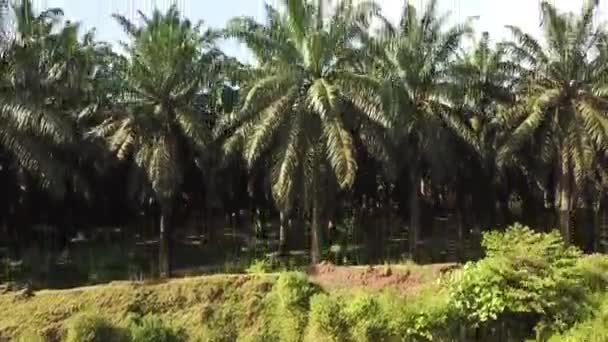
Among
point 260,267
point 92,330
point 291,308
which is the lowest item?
point 92,330

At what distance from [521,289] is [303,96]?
9321 mm

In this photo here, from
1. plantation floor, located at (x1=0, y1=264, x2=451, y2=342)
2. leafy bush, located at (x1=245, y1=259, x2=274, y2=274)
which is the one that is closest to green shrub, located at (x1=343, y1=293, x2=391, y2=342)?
plantation floor, located at (x1=0, y1=264, x2=451, y2=342)

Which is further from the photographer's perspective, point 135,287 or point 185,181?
point 185,181

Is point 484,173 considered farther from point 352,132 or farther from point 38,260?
point 38,260

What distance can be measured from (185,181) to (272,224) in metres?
6.82

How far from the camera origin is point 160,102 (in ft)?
84.7

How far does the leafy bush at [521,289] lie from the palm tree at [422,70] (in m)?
8.40

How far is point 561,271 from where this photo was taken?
1847 cm

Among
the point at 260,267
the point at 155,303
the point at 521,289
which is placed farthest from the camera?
the point at 260,267

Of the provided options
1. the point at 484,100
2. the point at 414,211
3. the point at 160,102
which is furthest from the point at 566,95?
the point at 160,102

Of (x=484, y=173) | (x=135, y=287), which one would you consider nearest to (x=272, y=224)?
(x=484, y=173)

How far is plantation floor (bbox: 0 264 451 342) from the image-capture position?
18.2 m

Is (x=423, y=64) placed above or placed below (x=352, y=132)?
above

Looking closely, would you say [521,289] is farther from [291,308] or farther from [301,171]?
[301,171]
